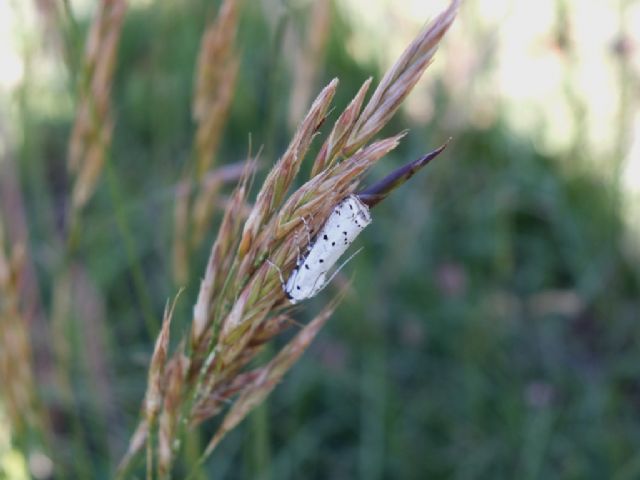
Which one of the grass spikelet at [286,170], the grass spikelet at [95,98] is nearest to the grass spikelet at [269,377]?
the grass spikelet at [286,170]

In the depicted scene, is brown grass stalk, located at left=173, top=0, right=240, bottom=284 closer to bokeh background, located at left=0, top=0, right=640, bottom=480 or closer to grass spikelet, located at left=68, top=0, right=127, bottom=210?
grass spikelet, located at left=68, top=0, right=127, bottom=210

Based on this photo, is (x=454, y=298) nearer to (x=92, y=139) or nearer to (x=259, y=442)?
(x=259, y=442)

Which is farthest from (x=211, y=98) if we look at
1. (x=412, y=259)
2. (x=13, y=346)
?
(x=412, y=259)

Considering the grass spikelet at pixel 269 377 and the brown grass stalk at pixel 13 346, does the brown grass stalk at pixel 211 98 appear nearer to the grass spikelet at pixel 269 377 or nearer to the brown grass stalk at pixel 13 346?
the brown grass stalk at pixel 13 346

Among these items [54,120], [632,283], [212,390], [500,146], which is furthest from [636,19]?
[212,390]

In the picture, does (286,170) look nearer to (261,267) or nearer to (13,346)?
(261,267)
